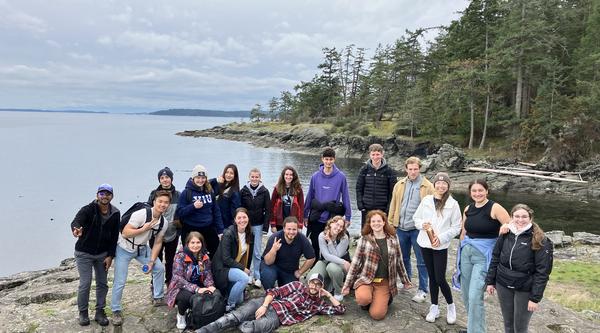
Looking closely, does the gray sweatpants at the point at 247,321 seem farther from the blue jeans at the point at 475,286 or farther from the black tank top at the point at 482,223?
the black tank top at the point at 482,223

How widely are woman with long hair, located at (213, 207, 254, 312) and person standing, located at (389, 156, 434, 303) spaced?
244 centimetres

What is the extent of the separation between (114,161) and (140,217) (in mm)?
48185

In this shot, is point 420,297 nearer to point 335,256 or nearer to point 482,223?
point 335,256

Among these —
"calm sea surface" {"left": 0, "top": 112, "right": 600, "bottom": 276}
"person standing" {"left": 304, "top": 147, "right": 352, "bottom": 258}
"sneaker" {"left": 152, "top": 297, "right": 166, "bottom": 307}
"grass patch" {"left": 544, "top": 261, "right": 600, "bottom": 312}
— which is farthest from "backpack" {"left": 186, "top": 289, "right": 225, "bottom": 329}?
"calm sea surface" {"left": 0, "top": 112, "right": 600, "bottom": 276}

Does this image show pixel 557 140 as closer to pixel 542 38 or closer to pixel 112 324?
pixel 542 38

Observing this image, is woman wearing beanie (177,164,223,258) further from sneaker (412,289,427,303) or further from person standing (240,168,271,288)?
sneaker (412,289,427,303)

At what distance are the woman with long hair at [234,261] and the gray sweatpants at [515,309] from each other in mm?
3493

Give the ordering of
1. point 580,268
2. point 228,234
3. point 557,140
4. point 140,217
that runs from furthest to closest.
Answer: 1. point 557,140
2. point 580,268
3. point 228,234
4. point 140,217

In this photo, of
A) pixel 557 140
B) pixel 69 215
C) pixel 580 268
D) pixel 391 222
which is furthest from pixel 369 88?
pixel 391 222

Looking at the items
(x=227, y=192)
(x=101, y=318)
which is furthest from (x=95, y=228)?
(x=227, y=192)

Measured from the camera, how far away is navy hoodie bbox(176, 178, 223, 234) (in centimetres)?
659

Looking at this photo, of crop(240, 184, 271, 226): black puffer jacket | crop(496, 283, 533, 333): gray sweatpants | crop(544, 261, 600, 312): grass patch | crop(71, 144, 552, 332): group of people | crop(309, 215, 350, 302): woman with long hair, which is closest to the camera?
crop(496, 283, 533, 333): gray sweatpants

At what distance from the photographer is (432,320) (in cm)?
600

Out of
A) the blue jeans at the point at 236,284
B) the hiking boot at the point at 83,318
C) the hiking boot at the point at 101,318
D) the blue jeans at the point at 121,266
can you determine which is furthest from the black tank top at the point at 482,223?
the hiking boot at the point at 83,318
